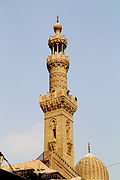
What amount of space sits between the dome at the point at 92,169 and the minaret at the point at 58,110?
25.1 feet

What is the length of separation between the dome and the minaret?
764cm

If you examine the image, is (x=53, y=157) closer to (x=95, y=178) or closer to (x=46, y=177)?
(x=95, y=178)

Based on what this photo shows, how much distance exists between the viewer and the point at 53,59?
4047 centimetres

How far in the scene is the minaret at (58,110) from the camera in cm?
3575

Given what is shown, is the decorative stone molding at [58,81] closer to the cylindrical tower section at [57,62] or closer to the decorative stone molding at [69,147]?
the cylindrical tower section at [57,62]

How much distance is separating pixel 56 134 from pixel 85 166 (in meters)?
10.0

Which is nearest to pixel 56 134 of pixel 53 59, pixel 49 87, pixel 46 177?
pixel 49 87

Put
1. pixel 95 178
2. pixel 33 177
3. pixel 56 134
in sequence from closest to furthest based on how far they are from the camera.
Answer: pixel 33 177 → pixel 56 134 → pixel 95 178

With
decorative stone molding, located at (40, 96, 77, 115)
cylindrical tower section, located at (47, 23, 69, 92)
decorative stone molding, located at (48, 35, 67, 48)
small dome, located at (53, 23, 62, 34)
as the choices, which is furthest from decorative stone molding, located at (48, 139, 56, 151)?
small dome, located at (53, 23, 62, 34)

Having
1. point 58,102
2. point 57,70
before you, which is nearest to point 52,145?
point 58,102

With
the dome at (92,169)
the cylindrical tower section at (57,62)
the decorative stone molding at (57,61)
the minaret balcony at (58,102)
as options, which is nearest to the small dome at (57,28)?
the cylindrical tower section at (57,62)

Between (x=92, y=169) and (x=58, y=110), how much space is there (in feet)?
34.8

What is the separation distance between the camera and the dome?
43241 mm

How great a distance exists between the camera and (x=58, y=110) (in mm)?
37406
